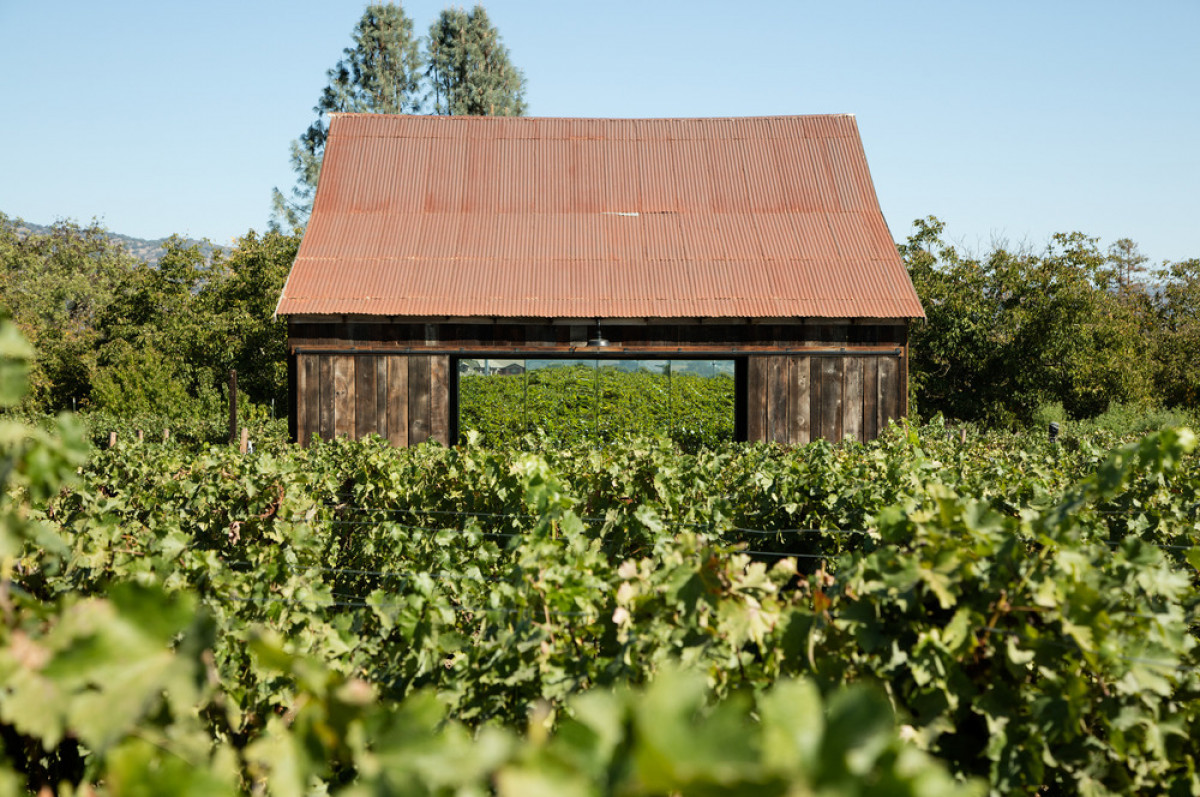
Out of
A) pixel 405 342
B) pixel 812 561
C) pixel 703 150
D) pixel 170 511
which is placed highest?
pixel 703 150

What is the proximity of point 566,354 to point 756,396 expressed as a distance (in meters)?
2.99

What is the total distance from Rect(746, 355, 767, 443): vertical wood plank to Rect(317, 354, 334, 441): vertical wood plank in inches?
251

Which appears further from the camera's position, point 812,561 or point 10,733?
point 812,561

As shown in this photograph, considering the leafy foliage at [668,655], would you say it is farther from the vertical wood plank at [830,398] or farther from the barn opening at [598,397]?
the barn opening at [598,397]

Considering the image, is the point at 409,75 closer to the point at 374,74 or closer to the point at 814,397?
the point at 374,74

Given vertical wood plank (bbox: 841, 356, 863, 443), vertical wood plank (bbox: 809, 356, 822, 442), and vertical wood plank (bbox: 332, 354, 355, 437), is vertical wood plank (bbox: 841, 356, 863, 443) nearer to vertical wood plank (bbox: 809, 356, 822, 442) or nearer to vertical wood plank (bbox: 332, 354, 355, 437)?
vertical wood plank (bbox: 809, 356, 822, 442)

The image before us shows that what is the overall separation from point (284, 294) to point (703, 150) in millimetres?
8221

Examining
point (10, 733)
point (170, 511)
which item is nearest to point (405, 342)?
point (170, 511)

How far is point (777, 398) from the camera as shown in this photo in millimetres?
14625

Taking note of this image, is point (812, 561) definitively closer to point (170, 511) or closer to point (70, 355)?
point (170, 511)

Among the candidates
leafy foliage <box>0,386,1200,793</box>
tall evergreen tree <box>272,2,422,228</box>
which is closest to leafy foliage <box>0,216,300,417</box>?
tall evergreen tree <box>272,2,422,228</box>

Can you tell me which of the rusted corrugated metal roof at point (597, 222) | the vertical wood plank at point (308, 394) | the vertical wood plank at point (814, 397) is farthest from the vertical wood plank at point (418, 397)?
the vertical wood plank at point (814, 397)

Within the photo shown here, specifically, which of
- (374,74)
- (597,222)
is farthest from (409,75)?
(597,222)

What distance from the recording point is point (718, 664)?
2.71 metres
